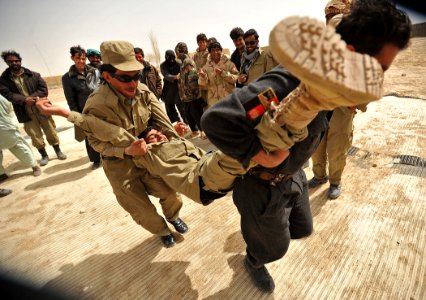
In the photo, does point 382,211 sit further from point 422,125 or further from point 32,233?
point 32,233

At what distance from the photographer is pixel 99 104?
215cm

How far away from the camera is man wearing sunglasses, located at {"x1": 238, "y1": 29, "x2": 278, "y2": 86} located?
12.3ft

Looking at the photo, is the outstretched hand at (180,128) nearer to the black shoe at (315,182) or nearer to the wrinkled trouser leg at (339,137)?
the wrinkled trouser leg at (339,137)

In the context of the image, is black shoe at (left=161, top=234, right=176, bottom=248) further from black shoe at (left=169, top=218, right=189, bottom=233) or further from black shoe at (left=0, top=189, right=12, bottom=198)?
black shoe at (left=0, top=189, right=12, bottom=198)

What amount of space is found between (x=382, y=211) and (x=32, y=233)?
168 inches

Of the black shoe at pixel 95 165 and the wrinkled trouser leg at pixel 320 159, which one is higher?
the wrinkled trouser leg at pixel 320 159

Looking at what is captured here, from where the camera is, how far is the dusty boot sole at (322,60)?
650 mm

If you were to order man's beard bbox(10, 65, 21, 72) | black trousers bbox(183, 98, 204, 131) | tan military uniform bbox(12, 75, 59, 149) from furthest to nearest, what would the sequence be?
black trousers bbox(183, 98, 204, 131) < tan military uniform bbox(12, 75, 59, 149) < man's beard bbox(10, 65, 21, 72)

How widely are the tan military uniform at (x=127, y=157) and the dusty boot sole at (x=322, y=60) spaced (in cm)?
180

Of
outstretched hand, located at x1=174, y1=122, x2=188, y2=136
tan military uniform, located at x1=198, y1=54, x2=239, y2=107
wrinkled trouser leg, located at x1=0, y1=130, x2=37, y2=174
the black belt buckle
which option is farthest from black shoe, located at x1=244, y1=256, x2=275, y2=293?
wrinkled trouser leg, located at x1=0, y1=130, x2=37, y2=174

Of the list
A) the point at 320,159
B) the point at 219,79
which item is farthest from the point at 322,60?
the point at 219,79

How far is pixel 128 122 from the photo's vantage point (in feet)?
7.55

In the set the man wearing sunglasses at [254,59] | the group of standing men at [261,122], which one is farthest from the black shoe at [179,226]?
the man wearing sunglasses at [254,59]

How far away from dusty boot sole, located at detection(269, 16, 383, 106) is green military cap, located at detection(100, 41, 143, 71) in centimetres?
163
